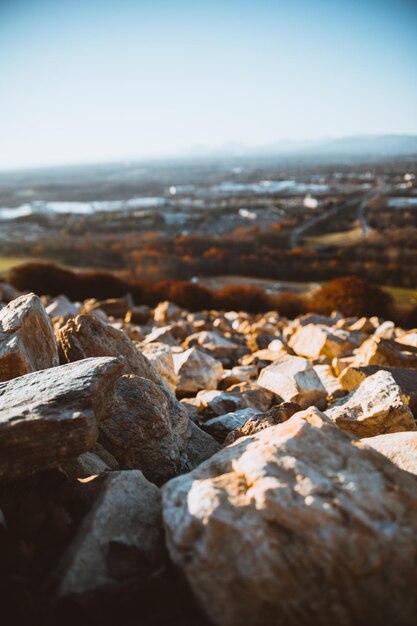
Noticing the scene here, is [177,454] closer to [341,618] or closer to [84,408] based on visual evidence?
[84,408]

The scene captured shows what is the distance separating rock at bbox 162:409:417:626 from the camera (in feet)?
6.31

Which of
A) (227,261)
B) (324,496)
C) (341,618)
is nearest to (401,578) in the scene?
(341,618)

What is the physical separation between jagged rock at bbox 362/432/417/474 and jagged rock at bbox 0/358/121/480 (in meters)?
1.73

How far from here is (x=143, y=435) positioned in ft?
11.2

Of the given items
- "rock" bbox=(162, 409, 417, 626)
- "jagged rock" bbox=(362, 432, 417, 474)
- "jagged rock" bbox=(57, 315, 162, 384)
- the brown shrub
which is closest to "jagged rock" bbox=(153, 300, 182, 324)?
the brown shrub

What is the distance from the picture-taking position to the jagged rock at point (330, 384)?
512 centimetres

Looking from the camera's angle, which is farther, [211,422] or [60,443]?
[211,422]

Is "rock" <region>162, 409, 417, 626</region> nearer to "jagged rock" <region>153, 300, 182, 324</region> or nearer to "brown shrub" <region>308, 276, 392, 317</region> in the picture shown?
"jagged rock" <region>153, 300, 182, 324</region>

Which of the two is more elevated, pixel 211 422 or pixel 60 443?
pixel 60 443

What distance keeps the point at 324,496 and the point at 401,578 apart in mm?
436

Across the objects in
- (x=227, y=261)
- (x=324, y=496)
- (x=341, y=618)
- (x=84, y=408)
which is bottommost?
(x=227, y=261)

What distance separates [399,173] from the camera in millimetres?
89750

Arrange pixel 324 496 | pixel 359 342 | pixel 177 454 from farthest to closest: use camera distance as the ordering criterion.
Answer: pixel 359 342
pixel 177 454
pixel 324 496

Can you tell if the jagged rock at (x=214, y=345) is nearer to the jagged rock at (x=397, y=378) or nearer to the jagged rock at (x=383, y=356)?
the jagged rock at (x=383, y=356)
